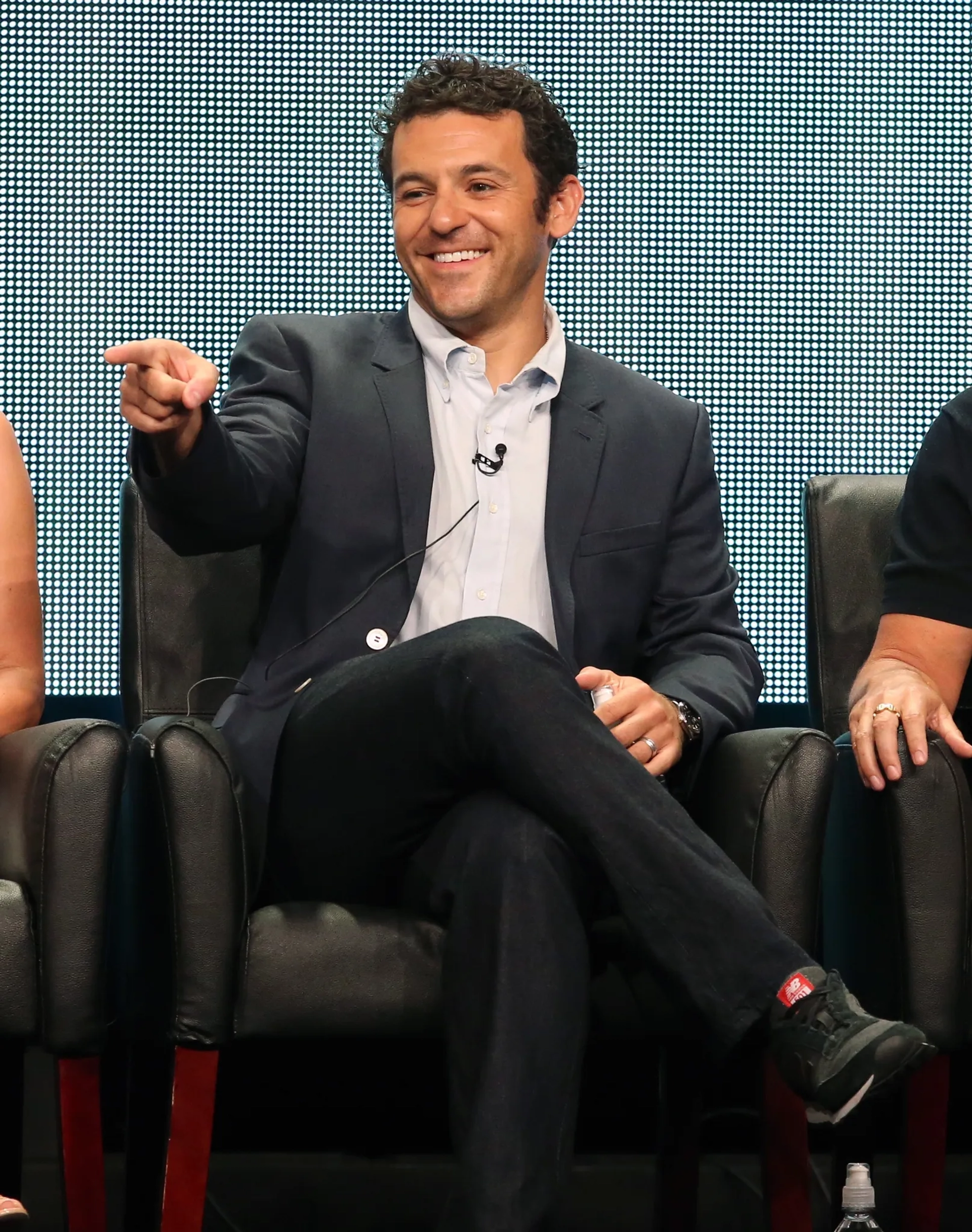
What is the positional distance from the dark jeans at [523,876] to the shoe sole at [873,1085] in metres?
0.10

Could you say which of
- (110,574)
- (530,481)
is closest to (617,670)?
(530,481)

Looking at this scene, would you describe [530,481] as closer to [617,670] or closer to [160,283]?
[617,670]

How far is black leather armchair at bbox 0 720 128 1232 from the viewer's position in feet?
5.81

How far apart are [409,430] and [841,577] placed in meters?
0.66

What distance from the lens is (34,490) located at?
262 cm

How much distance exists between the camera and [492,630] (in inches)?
66.1

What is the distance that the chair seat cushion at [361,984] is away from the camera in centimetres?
177

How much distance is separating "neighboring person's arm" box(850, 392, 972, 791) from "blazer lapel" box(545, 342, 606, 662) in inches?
Result: 14.6

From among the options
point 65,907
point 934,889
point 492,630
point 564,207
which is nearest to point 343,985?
point 65,907

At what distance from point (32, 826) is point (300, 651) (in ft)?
1.30

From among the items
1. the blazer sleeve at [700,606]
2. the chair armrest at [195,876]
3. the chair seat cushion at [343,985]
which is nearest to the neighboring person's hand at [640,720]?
the blazer sleeve at [700,606]

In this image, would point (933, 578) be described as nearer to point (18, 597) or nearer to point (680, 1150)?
point (680, 1150)

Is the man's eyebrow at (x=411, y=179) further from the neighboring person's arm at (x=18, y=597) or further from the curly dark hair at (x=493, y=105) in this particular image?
the neighboring person's arm at (x=18, y=597)

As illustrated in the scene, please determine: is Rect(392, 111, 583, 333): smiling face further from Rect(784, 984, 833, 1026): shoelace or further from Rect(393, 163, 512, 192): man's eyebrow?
Rect(784, 984, 833, 1026): shoelace
